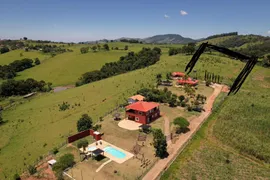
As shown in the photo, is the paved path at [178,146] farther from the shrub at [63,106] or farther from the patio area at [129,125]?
Answer: the shrub at [63,106]

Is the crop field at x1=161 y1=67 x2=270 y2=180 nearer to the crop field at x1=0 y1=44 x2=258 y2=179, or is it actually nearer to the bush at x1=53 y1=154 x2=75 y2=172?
the bush at x1=53 y1=154 x2=75 y2=172

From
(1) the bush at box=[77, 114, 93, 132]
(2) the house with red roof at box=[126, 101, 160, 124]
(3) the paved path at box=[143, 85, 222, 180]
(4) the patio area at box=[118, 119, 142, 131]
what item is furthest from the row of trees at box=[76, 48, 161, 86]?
(3) the paved path at box=[143, 85, 222, 180]

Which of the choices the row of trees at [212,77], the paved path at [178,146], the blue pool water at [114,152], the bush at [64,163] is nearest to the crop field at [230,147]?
the paved path at [178,146]

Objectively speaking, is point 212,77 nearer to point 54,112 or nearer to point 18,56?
point 54,112

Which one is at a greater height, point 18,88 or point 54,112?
point 18,88

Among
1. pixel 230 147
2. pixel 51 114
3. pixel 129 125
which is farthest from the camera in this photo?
pixel 51 114

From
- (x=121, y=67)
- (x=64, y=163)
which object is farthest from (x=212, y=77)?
(x=64, y=163)
